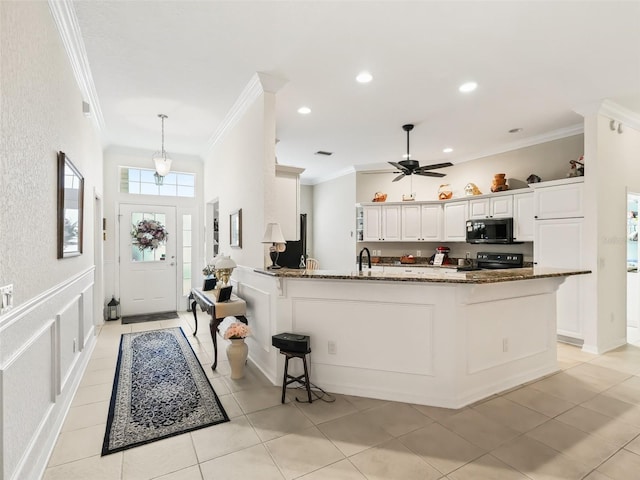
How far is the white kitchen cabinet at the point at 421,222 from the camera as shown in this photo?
21.8 feet

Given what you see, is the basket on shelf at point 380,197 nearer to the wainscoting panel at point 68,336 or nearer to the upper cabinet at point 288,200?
the upper cabinet at point 288,200

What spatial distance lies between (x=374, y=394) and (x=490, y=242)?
3.85 meters

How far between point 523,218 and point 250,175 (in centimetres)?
420

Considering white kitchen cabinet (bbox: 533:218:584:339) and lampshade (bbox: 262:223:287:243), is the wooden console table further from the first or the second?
white kitchen cabinet (bbox: 533:218:584:339)

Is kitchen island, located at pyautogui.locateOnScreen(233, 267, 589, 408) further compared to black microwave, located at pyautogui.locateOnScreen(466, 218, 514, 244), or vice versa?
black microwave, located at pyautogui.locateOnScreen(466, 218, 514, 244)

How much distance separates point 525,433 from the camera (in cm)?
236

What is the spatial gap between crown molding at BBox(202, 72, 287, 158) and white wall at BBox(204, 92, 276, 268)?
1.8 inches

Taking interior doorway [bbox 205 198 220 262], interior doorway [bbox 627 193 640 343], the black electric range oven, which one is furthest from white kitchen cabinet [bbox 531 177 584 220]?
interior doorway [bbox 205 198 220 262]

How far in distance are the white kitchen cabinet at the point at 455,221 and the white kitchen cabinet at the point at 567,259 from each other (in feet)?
5.36

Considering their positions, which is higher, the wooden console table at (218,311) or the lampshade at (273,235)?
the lampshade at (273,235)

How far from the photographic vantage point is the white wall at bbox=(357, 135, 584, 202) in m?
4.98

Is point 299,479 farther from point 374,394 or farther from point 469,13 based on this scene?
point 469,13

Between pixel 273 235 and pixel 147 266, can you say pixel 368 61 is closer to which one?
pixel 273 235

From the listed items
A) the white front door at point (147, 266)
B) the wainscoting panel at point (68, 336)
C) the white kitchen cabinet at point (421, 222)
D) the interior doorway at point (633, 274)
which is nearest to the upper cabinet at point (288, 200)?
the wainscoting panel at point (68, 336)
